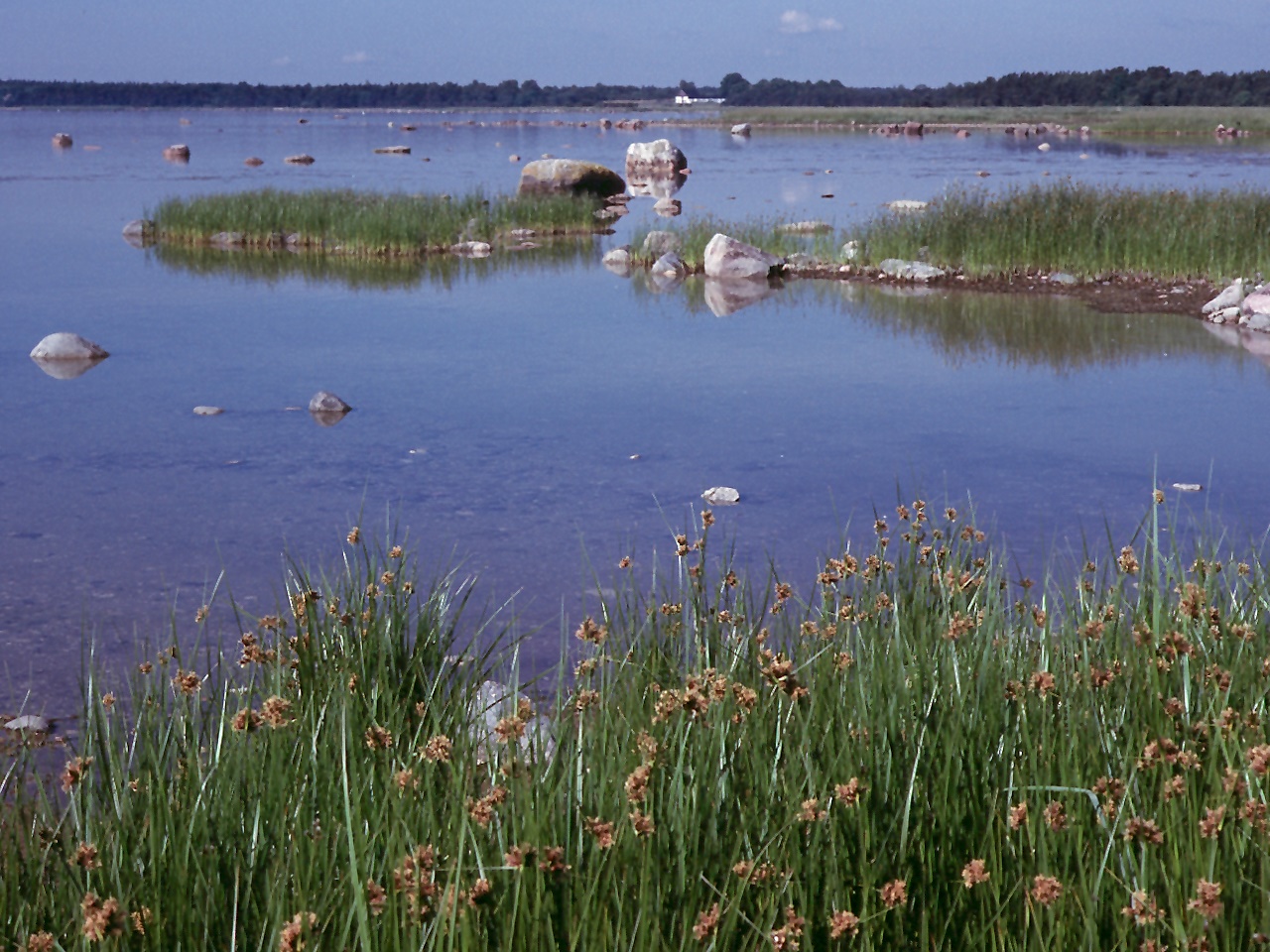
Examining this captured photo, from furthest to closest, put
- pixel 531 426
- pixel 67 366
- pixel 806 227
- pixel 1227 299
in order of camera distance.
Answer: pixel 806 227, pixel 1227 299, pixel 67 366, pixel 531 426

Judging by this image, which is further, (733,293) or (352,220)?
(352,220)

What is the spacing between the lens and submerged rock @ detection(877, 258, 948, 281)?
18312mm

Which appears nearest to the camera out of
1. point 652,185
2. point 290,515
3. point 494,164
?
point 290,515

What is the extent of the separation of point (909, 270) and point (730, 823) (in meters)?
16.5

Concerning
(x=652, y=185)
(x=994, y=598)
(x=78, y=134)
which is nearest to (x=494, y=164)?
(x=652, y=185)

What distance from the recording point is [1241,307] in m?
15.1

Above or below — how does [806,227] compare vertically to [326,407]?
above

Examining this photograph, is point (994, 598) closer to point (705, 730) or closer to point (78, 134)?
point (705, 730)

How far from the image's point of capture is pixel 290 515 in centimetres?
780

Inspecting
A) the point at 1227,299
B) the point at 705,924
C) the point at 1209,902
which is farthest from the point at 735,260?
the point at 1209,902

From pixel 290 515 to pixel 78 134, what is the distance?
85.7m

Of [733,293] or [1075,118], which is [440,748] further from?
[1075,118]

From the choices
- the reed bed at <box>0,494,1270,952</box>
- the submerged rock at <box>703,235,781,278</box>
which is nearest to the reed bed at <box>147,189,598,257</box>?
the submerged rock at <box>703,235,781,278</box>

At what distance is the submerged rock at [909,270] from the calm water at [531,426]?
1.28 meters
